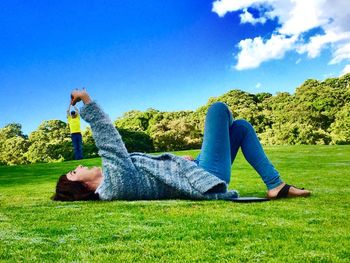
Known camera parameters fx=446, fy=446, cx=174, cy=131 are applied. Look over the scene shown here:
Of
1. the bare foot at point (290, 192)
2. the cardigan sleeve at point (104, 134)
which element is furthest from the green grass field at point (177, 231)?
the cardigan sleeve at point (104, 134)

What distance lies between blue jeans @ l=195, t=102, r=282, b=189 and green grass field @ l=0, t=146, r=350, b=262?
44 centimetres

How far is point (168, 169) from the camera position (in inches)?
241

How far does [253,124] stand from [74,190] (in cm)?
4330

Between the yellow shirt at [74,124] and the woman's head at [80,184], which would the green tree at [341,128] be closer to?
the yellow shirt at [74,124]

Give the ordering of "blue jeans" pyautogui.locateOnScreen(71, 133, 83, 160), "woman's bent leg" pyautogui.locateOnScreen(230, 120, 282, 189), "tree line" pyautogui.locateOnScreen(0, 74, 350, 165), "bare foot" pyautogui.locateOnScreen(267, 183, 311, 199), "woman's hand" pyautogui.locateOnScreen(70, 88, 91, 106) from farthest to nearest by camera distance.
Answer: "tree line" pyautogui.locateOnScreen(0, 74, 350, 165) < "blue jeans" pyautogui.locateOnScreen(71, 133, 83, 160) < "bare foot" pyautogui.locateOnScreen(267, 183, 311, 199) < "woman's bent leg" pyautogui.locateOnScreen(230, 120, 282, 189) < "woman's hand" pyautogui.locateOnScreen(70, 88, 91, 106)

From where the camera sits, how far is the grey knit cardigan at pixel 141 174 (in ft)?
19.2

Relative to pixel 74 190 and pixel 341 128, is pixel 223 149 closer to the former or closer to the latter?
pixel 74 190

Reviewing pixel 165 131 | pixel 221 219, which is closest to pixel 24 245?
A: pixel 221 219

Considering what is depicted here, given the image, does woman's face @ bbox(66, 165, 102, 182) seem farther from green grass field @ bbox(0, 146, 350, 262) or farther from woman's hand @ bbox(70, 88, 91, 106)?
woman's hand @ bbox(70, 88, 91, 106)

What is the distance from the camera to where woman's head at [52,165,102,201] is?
6.26 m

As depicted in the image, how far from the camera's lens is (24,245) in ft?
12.9

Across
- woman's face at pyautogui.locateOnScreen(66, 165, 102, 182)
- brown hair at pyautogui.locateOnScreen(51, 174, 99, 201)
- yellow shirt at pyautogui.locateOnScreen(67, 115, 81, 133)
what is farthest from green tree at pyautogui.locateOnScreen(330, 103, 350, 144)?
woman's face at pyautogui.locateOnScreen(66, 165, 102, 182)

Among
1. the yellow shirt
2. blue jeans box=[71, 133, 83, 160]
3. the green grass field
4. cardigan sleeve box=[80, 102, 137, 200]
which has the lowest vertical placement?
the green grass field

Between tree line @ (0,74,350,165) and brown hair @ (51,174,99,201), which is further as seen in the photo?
tree line @ (0,74,350,165)
